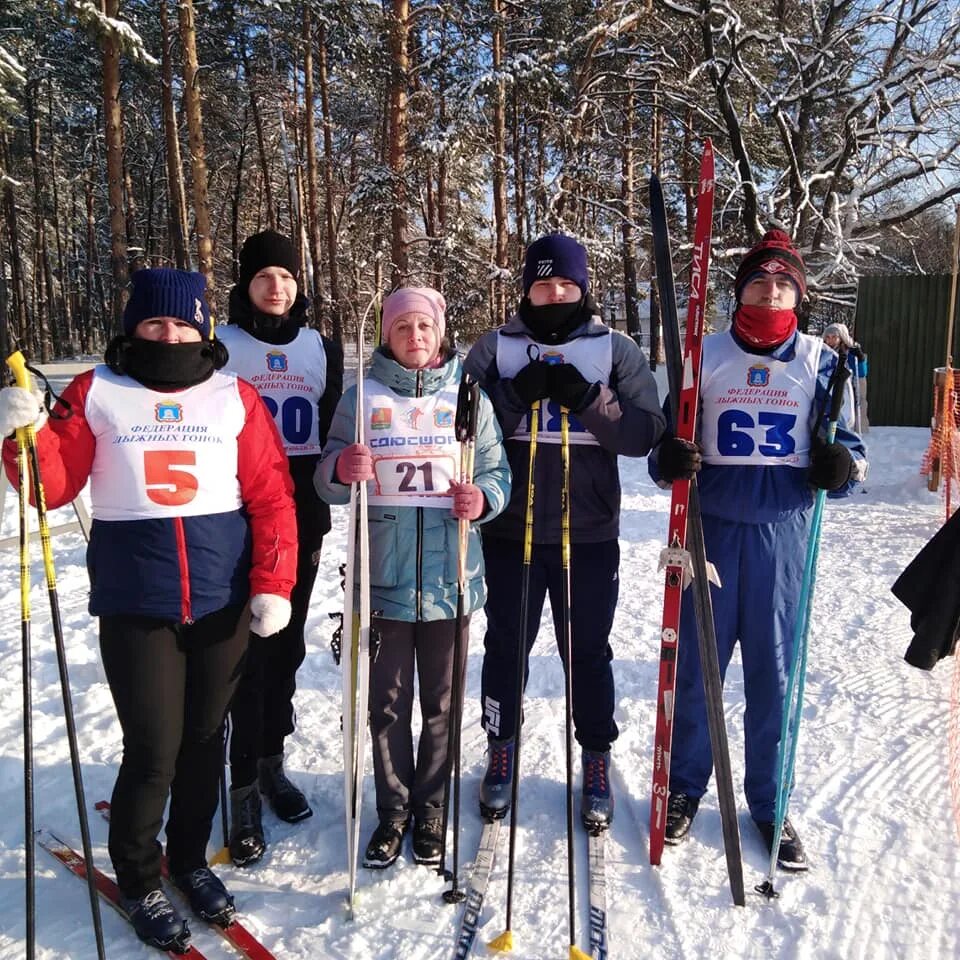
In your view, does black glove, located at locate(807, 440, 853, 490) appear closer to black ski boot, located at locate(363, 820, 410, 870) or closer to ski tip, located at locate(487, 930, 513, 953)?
ski tip, located at locate(487, 930, 513, 953)

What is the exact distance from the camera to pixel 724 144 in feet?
45.6

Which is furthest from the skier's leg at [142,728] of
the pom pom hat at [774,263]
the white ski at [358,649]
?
the pom pom hat at [774,263]

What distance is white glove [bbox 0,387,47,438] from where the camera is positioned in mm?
1810

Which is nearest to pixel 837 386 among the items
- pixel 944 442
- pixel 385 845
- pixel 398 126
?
pixel 385 845

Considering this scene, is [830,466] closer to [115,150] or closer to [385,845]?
[385,845]

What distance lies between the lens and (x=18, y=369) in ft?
6.22

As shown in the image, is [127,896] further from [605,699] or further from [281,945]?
[605,699]

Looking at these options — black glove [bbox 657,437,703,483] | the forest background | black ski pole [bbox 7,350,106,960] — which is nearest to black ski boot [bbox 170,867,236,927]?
black ski pole [bbox 7,350,106,960]

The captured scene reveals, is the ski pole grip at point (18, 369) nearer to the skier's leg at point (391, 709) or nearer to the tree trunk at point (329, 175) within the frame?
the skier's leg at point (391, 709)

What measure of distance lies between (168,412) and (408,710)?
130 cm

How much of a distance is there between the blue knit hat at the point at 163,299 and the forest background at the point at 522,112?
7754 mm

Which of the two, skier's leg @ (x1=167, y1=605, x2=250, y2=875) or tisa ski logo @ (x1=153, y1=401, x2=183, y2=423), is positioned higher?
tisa ski logo @ (x1=153, y1=401, x2=183, y2=423)

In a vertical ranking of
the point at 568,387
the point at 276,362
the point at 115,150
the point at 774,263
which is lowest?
the point at 568,387

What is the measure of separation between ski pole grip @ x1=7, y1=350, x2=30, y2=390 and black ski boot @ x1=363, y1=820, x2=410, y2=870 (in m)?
1.86
